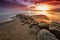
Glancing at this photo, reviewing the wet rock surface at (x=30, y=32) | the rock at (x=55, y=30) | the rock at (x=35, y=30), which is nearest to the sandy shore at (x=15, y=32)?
the wet rock surface at (x=30, y=32)

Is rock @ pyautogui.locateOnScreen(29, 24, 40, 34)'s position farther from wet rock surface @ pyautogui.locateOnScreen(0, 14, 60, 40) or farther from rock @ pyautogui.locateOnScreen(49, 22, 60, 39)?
rock @ pyautogui.locateOnScreen(49, 22, 60, 39)

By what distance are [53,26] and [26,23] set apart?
103cm

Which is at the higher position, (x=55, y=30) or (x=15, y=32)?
(x=55, y=30)

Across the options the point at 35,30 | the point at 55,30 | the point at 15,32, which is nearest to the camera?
the point at 55,30

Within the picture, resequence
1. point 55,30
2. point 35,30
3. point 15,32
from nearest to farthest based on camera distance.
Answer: point 55,30 < point 35,30 < point 15,32

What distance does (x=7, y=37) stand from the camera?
3.03 meters

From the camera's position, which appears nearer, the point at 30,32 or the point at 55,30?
the point at 55,30

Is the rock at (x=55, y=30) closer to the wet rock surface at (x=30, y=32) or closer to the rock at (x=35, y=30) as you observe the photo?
the wet rock surface at (x=30, y=32)

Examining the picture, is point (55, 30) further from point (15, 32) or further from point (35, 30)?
point (15, 32)

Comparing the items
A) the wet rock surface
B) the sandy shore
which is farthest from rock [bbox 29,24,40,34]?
the sandy shore

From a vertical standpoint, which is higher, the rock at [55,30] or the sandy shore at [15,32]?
the rock at [55,30]

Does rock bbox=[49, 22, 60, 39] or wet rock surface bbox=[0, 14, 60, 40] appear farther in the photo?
rock bbox=[49, 22, 60, 39]

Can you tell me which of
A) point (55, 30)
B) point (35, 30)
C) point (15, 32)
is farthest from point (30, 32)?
point (55, 30)

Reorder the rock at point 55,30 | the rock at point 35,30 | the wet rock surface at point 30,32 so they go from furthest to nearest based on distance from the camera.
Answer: the rock at point 35,30 → the rock at point 55,30 → the wet rock surface at point 30,32
